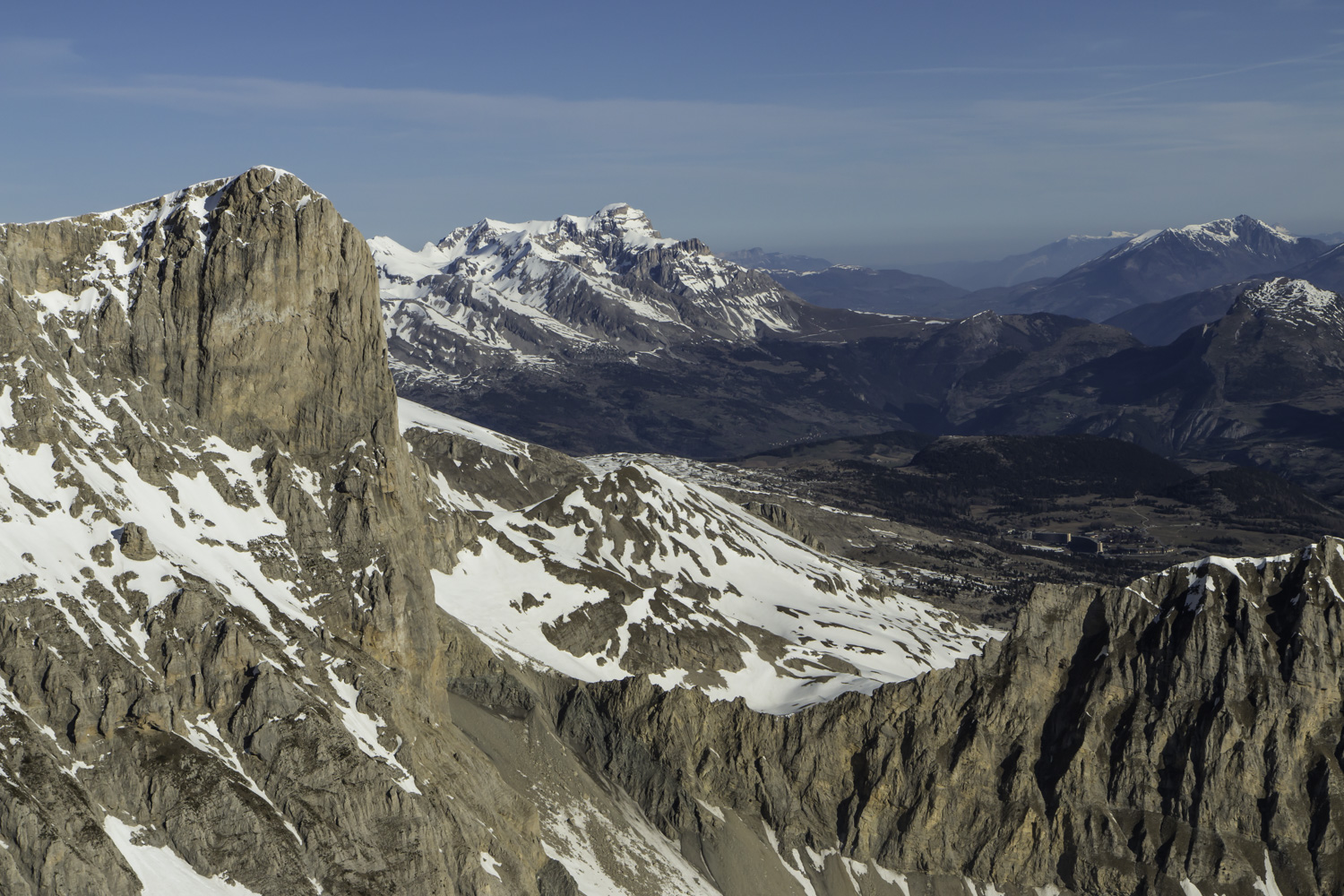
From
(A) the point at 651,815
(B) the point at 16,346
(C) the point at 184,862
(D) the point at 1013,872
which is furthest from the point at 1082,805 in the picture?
(B) the point at 16,346

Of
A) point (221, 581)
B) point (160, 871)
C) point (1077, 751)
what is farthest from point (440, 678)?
point (1077, 751)

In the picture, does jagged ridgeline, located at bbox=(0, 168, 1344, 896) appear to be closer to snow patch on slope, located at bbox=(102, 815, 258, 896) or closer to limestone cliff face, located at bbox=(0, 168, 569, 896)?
limestone cliff face, located at bbox=(0, 168, 569, 896)

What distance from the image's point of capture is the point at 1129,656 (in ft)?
606

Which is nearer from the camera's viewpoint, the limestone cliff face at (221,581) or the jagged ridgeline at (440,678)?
the limestone cliff face at (221,581)

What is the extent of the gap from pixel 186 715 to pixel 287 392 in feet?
192

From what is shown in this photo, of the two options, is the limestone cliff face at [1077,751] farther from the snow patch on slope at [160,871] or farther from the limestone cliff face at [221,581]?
the snow patch on slope at [160,871]

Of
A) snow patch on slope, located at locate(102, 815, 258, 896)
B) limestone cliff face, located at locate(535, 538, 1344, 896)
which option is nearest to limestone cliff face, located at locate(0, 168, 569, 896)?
snow patch on slope, located at locate(102, 815, 258, 896)

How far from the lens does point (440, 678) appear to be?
18038 cm

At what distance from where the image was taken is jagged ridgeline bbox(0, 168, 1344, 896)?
146 meters

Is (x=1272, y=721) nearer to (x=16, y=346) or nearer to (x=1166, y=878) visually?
(x=1166, y=878)

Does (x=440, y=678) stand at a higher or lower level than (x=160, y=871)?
higher

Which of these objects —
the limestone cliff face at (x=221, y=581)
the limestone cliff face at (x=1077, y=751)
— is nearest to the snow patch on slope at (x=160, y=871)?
the limestone cliff face at (x=221, y=581)

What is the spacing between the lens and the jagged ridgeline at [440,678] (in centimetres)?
14612

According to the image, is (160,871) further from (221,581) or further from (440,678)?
(440,678)
